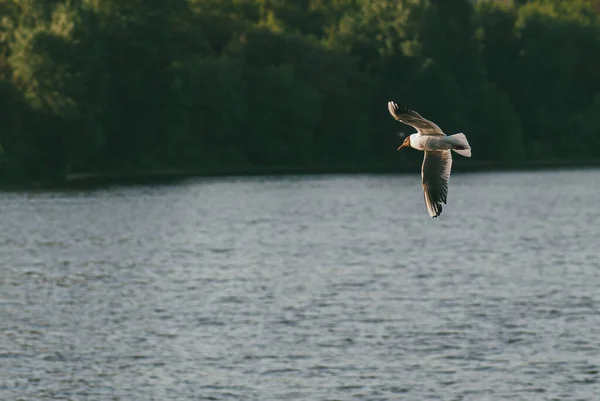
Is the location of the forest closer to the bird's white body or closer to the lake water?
the lake water

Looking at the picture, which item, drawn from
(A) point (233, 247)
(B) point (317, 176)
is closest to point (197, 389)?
(A) point (233, 247)

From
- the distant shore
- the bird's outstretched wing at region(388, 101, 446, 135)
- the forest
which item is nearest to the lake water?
the forest

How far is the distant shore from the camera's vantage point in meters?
132

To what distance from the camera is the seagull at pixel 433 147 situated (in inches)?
829

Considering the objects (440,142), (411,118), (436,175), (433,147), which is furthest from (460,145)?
(436,175)

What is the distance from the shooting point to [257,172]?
155875mm

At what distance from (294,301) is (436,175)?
3790 cm

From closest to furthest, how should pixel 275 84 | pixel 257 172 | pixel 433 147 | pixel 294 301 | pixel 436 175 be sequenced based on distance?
pixel 433 147, pixel 436 175, pixel 294 301, pixel 275 84, pixel 257 172

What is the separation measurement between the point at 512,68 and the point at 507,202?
56.5m

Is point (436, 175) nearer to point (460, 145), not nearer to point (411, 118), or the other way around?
point (411, 118)

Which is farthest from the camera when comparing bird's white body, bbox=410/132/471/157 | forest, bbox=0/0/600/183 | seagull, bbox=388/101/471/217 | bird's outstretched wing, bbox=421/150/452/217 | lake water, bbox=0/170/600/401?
forest, bbox=0/0/600/183

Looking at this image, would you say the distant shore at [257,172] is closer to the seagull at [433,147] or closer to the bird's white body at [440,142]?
the seagull at [433,147]

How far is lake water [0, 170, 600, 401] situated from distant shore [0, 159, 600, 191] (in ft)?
50.8

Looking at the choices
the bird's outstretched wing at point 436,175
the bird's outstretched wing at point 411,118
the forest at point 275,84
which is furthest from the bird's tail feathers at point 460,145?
the forest at point 275,84
